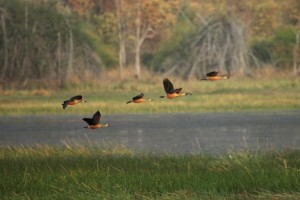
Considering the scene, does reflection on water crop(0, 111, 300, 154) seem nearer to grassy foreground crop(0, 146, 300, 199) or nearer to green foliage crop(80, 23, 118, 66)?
grassy foreground crop(0, 146, 300, 199)

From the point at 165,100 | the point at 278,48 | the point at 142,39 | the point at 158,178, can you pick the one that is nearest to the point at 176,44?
the point at 142,39

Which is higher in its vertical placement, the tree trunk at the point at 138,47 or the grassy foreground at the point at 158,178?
the tree trunk at the point at 138,47

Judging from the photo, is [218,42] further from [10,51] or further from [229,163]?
[229,163]

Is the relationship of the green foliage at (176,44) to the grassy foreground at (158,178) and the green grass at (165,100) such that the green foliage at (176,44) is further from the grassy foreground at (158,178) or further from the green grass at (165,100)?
the grassy foreground at (158,178)

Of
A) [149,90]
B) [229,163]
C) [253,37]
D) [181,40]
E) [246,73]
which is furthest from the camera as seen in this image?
[253,37]

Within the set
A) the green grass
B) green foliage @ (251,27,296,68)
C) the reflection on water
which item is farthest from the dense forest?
the reflection on water

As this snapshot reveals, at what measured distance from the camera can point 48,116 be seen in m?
38.1

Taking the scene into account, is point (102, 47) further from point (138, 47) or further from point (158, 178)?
point (158, 178)

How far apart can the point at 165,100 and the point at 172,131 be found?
9.92 metres

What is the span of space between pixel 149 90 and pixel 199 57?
772 centimetres

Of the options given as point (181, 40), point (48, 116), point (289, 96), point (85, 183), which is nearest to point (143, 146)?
point (85, 183)

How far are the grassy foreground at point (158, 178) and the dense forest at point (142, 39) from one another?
1044 inches

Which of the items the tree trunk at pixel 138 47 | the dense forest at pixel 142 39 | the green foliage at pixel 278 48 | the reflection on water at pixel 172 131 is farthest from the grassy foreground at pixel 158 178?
the green foliage at pixel 278 48

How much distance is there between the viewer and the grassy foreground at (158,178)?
14.9 m
